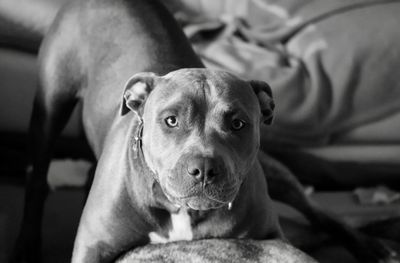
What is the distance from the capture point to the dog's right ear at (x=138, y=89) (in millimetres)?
1828

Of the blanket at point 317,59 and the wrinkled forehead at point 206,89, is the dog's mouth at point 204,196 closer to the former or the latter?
the wrinkled forehead at point 206,89

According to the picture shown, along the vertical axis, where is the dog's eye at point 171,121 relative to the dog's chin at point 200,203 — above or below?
above

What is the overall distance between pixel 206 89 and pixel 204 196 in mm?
278

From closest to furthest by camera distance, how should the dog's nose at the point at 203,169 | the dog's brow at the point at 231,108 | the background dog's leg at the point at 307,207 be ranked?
the dog's nose at the point at 203,169, the dog's brow at the point at 231,108, the background dog's leg at the point at 307,207

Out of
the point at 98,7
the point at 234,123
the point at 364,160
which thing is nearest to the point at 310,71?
the point at 364,160

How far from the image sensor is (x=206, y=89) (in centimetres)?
172

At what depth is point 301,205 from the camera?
2.46 m

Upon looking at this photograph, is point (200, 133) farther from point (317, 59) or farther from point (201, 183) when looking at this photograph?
point (317, 59)

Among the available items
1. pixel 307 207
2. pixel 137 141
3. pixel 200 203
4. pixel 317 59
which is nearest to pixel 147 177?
pixel 137 141

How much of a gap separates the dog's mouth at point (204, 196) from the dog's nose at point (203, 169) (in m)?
0.03

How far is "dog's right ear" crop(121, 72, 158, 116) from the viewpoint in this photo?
6.00 feet

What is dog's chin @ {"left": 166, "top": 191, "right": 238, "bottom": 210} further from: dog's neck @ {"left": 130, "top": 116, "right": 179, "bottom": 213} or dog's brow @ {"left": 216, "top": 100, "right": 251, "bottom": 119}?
dog's brow @ {"left": 216, "top": 100, "right": 251, "bottom": 119}

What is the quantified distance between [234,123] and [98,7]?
795mm

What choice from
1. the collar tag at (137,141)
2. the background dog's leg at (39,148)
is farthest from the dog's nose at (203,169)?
the background dog's leg at (39,148)
